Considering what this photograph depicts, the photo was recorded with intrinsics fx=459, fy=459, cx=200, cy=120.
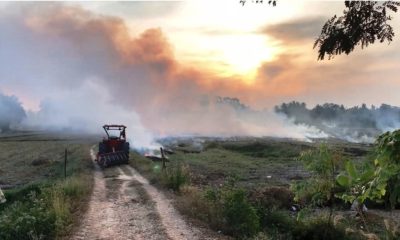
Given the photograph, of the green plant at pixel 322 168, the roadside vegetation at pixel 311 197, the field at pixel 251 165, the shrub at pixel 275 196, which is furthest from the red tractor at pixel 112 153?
the green plant at pixel 322 168

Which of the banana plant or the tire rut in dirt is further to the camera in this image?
the tire rut in dirt

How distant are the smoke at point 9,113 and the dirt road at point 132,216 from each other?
13394 centimetres

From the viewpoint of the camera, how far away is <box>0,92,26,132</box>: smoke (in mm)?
149250

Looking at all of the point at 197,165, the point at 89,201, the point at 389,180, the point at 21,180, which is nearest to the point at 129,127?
the point at 197,165

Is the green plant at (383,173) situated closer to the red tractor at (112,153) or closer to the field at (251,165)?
the field at (251,165)

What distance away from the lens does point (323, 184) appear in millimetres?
11664

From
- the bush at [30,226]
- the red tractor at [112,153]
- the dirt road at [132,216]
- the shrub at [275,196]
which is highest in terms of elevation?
the red tractor at [112,153]

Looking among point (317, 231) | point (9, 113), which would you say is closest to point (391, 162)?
point (317, 231)

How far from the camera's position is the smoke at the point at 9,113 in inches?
5876

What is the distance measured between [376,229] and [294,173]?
2148cm

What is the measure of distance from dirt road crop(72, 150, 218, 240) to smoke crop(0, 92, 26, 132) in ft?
439

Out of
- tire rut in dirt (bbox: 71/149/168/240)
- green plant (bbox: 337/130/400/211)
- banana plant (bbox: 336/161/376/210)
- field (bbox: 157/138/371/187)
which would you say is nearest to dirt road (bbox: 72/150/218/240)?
tire rut in dirt (bbox: 71/149/168/240)

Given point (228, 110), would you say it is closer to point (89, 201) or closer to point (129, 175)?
point (129, 175)

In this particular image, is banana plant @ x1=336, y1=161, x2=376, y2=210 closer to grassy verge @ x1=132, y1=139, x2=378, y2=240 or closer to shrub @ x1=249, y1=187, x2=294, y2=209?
grassy verge @ x1=132, y1=139, x2=378, y2=240
